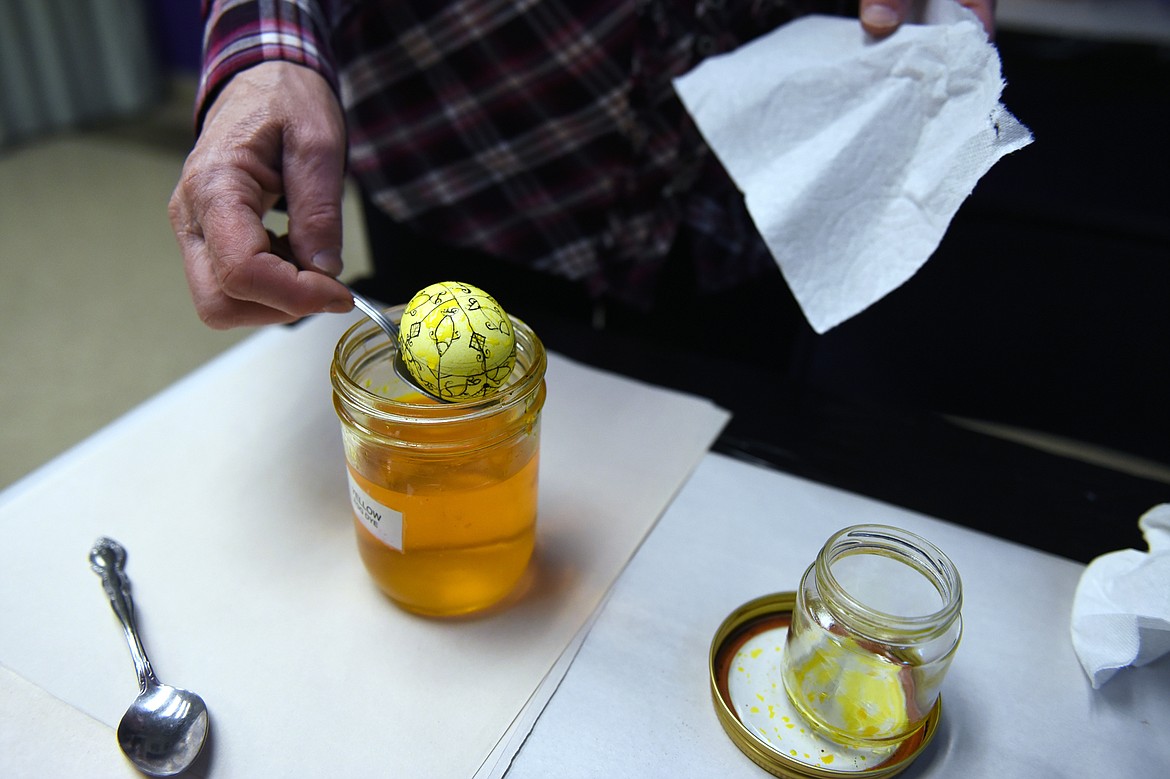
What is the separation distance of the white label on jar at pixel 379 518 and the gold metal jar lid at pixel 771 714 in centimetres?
21

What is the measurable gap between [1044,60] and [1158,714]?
185cm

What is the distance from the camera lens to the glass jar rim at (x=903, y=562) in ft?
1.40

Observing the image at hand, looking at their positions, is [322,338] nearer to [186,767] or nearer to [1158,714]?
[186,767]

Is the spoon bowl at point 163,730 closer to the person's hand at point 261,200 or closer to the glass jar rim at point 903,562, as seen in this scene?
the person's hand at point 261,200

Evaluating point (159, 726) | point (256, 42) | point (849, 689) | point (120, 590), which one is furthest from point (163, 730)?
point (256, 42)

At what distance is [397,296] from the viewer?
0.87 meters

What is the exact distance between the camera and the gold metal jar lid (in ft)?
1.48

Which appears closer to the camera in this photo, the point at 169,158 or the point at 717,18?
the point at 717,18

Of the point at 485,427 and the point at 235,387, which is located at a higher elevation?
the point at 485,427

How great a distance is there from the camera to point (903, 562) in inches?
19.8

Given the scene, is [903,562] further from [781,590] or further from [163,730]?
[163,730]

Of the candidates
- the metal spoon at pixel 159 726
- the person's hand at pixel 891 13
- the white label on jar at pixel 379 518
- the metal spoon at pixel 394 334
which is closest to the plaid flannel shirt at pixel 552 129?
the person's hand at pixel 891 13

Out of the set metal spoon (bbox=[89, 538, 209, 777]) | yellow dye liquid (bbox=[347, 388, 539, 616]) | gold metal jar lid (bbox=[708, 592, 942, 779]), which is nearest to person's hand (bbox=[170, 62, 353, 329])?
yellow dye liquid (bbox=[347, 388, 539, 616])

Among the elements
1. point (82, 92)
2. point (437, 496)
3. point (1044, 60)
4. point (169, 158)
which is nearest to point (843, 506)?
point (437, 496)
